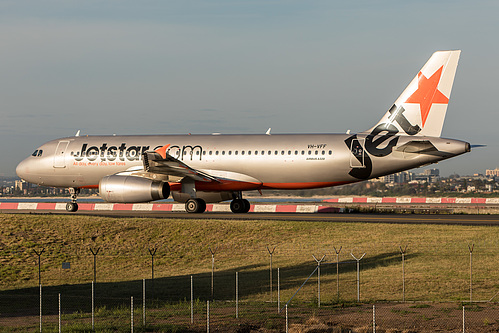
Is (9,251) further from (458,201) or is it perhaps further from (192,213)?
(458,201)

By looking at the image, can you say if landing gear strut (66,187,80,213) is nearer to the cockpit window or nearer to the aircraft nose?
the cockpit window

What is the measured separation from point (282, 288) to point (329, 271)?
10.6 feet

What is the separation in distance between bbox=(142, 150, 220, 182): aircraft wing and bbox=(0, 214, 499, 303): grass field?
3.70 metres

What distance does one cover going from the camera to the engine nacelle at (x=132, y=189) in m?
36.8

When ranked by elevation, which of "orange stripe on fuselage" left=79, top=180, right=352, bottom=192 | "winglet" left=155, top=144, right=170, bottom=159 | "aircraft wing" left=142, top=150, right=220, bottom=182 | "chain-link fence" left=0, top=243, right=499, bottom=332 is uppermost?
"winglet" left=155, top=144, right=170, bottom=159

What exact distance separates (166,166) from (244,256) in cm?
1039

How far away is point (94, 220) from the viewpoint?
35.2 metres

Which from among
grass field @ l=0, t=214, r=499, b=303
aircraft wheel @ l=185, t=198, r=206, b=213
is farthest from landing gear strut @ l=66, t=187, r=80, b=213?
aircraft wheel @ l=185, t=198, r=206, b=213

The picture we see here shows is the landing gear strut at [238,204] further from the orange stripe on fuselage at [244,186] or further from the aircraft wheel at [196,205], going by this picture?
the aircraft wheel at [196,205]

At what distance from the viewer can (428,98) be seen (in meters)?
35.6

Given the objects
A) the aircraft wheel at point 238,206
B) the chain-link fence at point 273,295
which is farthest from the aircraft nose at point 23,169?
the aircraft wheel at point 238,206

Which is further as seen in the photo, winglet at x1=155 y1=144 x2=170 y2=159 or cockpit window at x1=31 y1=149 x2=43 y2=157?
cockpit window at x1=31 y1=149 x2=43 y2=157

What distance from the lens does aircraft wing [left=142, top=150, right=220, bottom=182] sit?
36688 millimetres

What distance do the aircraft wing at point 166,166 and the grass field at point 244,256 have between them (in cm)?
370
